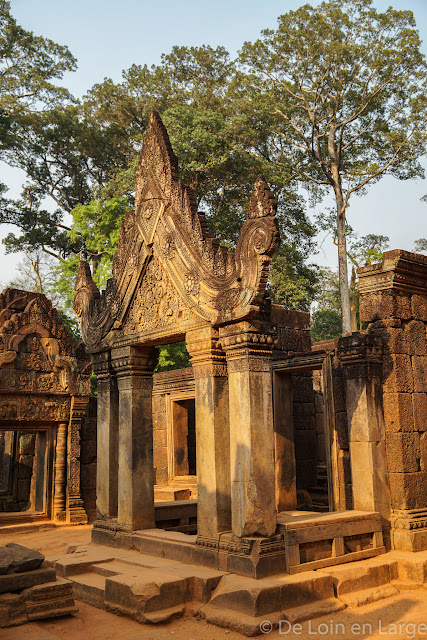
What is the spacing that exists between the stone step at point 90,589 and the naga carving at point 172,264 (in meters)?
2.92

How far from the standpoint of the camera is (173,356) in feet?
67.8

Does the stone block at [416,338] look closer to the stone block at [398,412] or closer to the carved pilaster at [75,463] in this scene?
the stone block at [398,412]

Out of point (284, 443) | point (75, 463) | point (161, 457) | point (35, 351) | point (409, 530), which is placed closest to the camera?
point (409, 530)

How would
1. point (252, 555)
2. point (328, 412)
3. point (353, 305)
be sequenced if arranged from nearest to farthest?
point (252, 555) → point (328, 412) → point (353, 305)

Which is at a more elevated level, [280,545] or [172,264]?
[172,264]

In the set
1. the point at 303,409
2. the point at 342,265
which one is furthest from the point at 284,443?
the point at 342,265

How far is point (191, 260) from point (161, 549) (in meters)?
3.42

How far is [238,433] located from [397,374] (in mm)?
2658

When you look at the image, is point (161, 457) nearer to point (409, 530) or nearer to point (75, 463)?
point (75, 463)

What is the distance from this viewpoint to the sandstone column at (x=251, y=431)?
6.17m

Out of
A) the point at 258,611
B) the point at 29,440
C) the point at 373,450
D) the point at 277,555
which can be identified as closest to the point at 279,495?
the point at 373,450

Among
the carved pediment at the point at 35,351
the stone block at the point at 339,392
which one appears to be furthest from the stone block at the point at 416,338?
the carved pediment at the point at 35,351

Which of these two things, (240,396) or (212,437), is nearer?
(240,396)

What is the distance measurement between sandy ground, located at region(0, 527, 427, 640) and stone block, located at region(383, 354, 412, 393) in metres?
2.60
